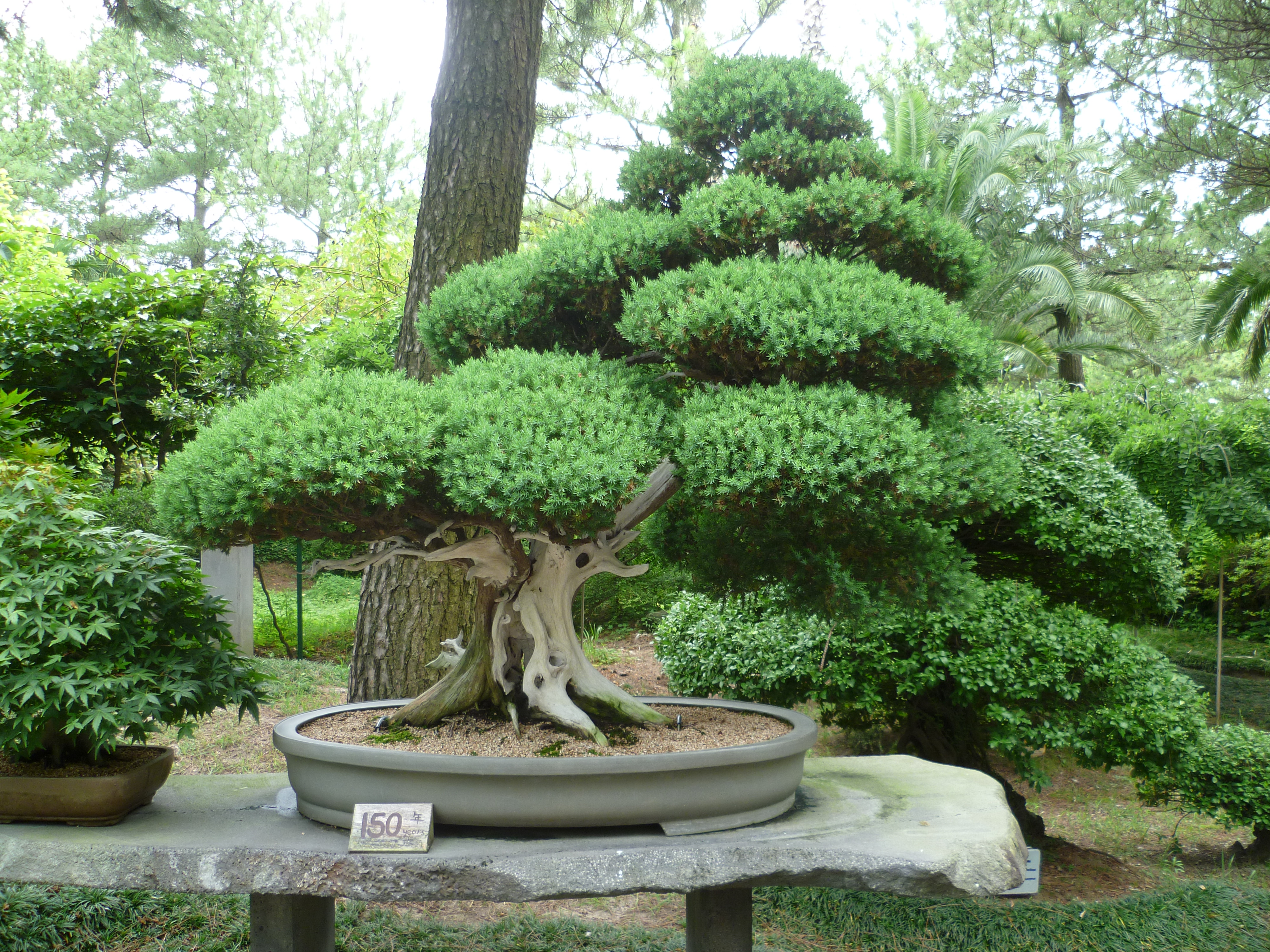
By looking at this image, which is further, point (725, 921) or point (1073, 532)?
point (1073, 532)

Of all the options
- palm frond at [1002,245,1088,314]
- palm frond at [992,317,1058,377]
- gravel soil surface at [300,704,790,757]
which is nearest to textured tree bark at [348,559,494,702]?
gravel soil surface at [300,704,790,757]

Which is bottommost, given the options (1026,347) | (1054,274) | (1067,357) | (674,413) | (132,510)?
(132,510)

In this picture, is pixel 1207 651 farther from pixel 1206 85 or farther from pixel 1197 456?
pixel 1206 85

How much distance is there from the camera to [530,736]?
2.23m

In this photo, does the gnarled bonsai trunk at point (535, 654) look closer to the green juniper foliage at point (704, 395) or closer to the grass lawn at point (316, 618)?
the green juniper foliage at point (704, 395)

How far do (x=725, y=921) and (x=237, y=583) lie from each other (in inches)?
200

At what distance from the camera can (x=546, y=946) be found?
309 centimetres

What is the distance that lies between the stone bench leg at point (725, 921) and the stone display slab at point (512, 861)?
29 centimetres

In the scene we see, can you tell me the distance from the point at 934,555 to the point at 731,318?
0.94m

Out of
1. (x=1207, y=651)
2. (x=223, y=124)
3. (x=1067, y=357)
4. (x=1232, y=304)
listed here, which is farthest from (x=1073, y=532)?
(x=223, y=124)

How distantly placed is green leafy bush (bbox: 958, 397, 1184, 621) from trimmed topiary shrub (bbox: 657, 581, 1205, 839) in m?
0.21

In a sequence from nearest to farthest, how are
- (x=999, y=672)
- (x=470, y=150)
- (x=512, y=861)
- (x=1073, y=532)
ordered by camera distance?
(x=512, y=861), (x=470, y=150), (x=999, y=672), (x=1073, y=532)

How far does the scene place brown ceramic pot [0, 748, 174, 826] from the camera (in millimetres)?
2004

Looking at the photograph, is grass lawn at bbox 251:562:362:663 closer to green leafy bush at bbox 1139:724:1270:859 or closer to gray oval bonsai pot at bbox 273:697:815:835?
gray oval bonsai pot at bbox 273:697:815:835
